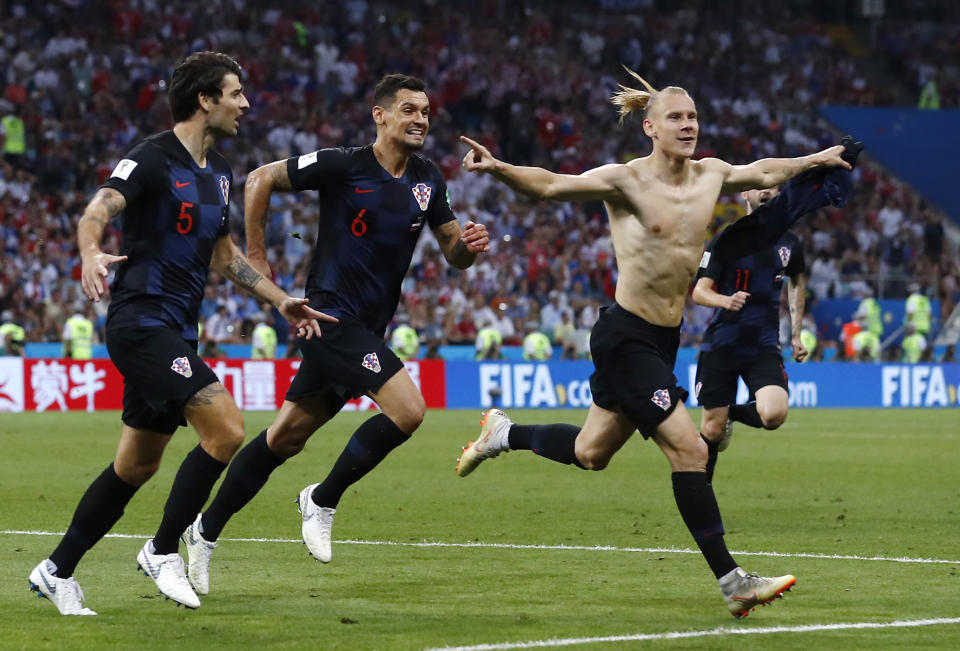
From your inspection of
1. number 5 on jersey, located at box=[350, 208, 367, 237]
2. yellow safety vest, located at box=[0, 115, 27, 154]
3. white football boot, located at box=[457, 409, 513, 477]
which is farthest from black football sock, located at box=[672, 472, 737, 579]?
yellow safety vest, located at box=[0, 115, 27, 154]

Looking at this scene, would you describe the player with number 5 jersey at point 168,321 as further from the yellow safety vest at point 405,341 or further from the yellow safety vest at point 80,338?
the yellow safety vest at point 405,341

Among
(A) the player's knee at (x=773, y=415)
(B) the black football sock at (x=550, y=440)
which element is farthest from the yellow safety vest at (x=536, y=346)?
(B) the black football sock at (x=550, y=440)

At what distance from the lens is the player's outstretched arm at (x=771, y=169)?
319 inches

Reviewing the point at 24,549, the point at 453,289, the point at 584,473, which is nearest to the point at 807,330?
the point at 453,289

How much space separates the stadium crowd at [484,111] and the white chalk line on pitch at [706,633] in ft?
71.4

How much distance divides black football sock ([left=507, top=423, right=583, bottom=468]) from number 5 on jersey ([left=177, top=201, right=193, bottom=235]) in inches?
98.7

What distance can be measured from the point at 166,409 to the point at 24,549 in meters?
2.92

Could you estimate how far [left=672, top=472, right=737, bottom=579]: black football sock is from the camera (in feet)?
23.6

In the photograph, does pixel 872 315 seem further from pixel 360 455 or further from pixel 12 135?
pixel 360 455

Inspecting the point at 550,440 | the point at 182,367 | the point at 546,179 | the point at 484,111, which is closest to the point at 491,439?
the point at 550,440

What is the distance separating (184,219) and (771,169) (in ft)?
10.1

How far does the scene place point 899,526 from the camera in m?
11.3

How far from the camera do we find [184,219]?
23.9 ft

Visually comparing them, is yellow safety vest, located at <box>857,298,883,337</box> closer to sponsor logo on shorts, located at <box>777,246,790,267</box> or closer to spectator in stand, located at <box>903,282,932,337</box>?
spectator in stand, located at <box>903,282,932,337</box>
